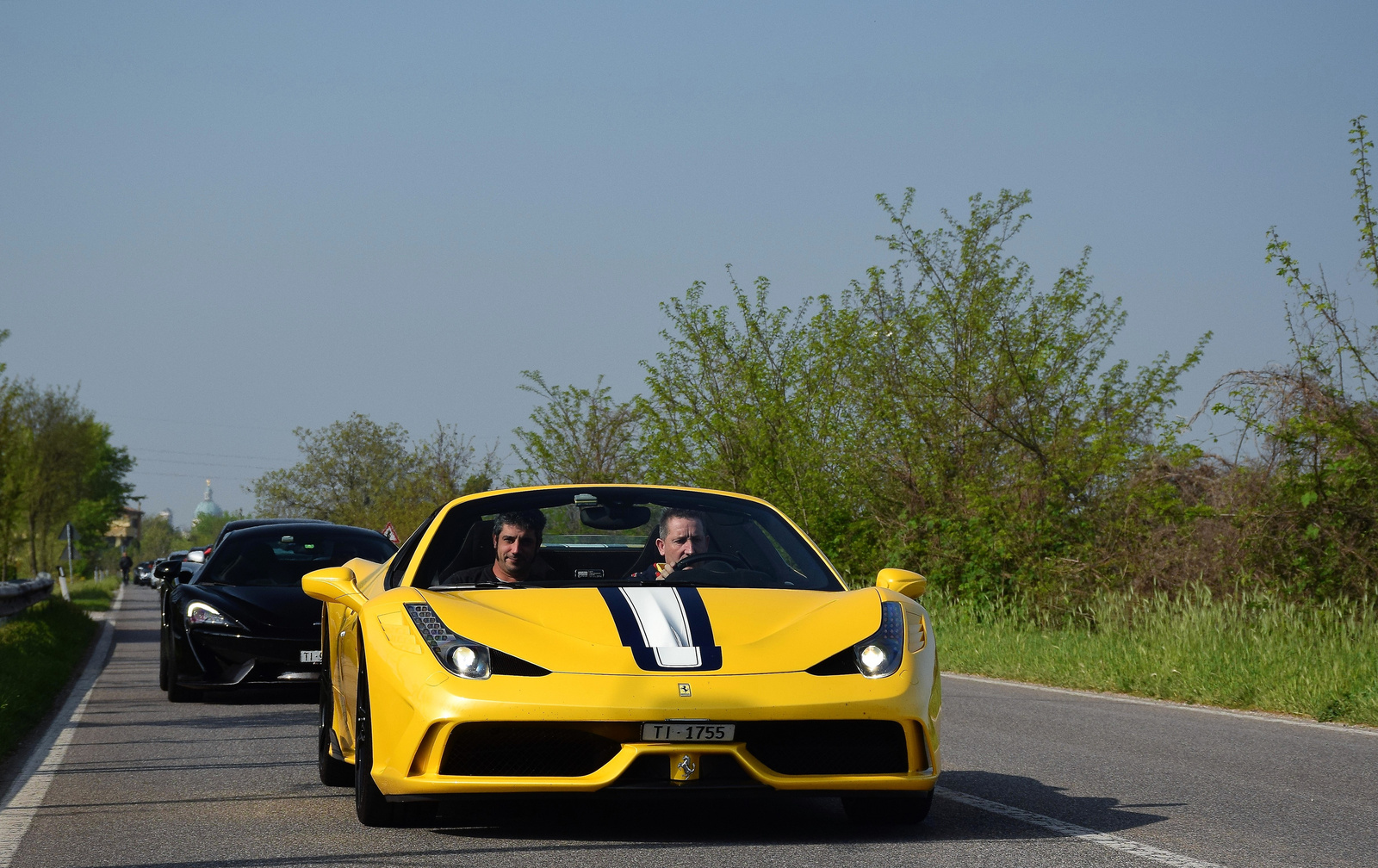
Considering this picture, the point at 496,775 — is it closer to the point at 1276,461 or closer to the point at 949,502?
the point at 1276,461

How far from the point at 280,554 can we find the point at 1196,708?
288 inches

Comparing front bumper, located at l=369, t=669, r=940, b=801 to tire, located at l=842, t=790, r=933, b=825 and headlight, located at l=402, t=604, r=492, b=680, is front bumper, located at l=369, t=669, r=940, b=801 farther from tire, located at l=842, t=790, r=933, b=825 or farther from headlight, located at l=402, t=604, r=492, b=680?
tire, located at l=842, t=790, r=933, b=825

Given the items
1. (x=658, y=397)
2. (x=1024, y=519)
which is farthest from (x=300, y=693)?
(x=658, y=397)

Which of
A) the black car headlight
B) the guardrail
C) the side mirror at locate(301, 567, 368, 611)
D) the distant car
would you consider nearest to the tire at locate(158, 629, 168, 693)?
the black car headlight

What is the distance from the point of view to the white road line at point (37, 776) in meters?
5.98

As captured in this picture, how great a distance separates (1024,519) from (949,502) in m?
2.16

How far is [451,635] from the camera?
17.4ft

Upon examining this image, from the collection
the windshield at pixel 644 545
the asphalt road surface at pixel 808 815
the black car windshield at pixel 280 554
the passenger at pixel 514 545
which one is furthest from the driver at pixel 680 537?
the black car windshield at pixel 280 554

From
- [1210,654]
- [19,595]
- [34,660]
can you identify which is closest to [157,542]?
[19,595]

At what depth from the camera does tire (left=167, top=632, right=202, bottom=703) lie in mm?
11992

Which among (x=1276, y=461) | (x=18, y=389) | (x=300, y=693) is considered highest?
(x=18, y=389)

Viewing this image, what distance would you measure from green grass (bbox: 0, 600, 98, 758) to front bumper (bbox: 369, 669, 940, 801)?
4.84 metres

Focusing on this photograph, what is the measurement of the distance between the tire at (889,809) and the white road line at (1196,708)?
4614mm

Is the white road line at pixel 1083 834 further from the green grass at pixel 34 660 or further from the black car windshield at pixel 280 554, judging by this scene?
the black car windshield at pixel 280 554
